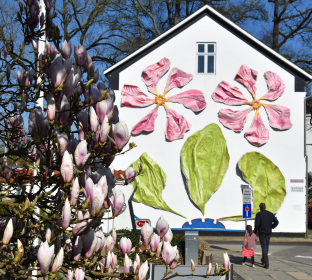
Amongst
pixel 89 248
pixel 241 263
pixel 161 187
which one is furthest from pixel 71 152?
pixel 161 187

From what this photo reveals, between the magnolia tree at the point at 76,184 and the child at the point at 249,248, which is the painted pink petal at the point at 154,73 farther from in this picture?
the magnolia tree at the point at 76,184

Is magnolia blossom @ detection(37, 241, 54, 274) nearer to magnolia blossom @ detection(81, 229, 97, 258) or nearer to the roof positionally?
magnolia blossom @ detection(81, 229, 97, 258)

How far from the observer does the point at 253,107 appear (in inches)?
675

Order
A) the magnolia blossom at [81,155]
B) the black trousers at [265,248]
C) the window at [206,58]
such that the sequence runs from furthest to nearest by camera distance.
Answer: the window at [206,58] → the black trousers at [265,248] → the magnolia blossom at [81,155]

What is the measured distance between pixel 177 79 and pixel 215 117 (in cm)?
227

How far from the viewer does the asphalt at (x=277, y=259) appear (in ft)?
29.7

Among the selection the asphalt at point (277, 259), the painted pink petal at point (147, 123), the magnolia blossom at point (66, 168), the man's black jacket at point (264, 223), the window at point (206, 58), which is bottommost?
the asphalt at point (277, 259)

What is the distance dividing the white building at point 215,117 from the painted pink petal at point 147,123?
0.57ft

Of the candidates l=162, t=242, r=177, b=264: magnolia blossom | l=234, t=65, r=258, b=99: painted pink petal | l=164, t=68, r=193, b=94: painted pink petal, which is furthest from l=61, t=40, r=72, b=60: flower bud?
l=234, t=65, r=258, b=99: painted pink petal

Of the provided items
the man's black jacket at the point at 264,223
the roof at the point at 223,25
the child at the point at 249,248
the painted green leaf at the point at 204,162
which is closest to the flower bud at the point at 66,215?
the child at the point at 249,248

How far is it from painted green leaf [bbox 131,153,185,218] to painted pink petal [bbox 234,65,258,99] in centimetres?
500

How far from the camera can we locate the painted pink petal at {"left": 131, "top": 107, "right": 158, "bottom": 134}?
56.7 feet

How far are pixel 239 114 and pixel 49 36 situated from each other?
14.9 metres

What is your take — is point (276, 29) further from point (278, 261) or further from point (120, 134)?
point (120, 134)
